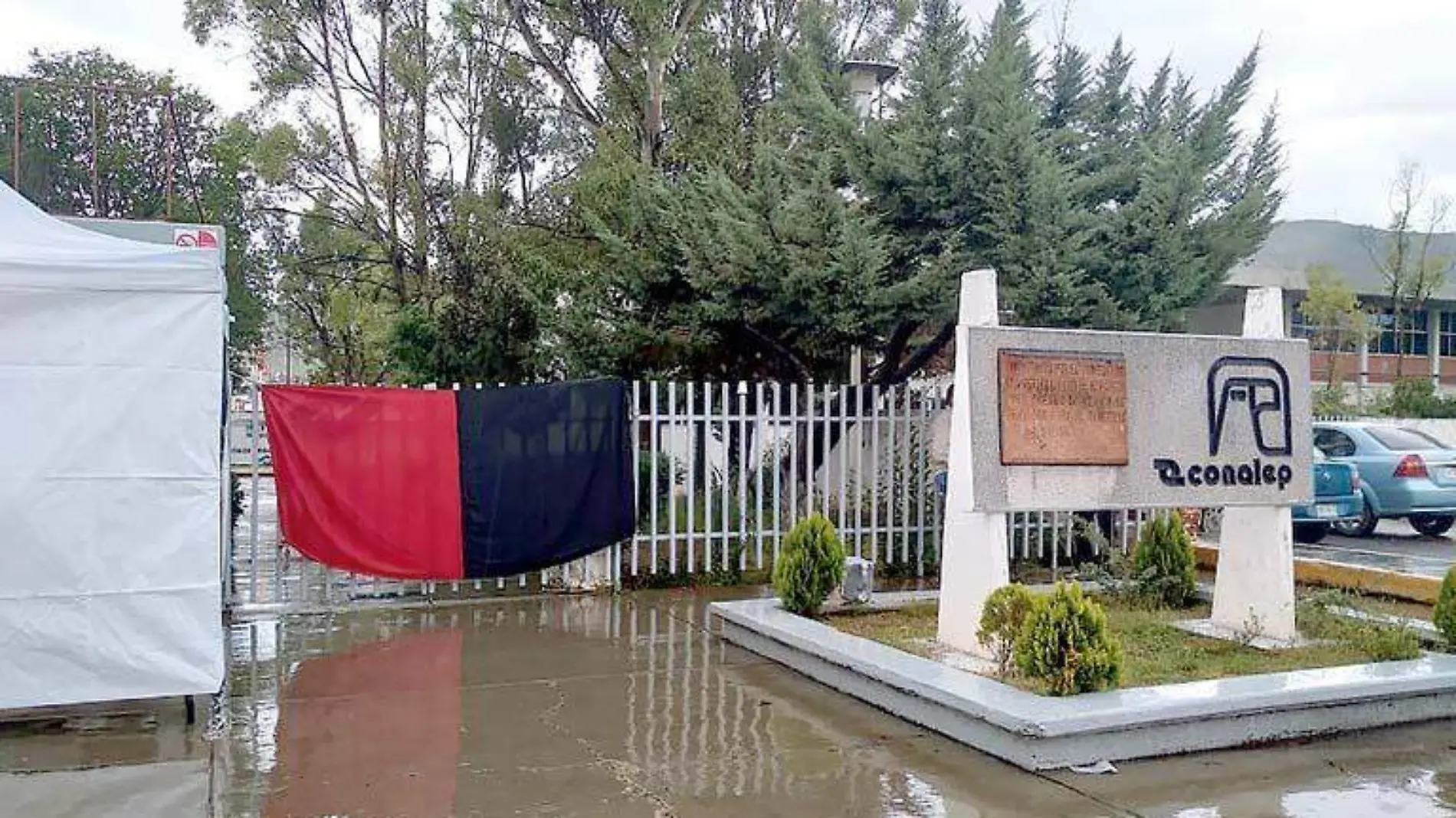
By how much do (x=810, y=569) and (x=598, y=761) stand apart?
2.77m

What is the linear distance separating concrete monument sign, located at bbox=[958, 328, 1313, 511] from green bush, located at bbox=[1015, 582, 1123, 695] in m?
0.93

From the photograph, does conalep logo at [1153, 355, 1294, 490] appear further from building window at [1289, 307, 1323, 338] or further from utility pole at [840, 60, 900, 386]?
building window at [1289, 307, 1323, 338]

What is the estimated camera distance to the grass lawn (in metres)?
6.58

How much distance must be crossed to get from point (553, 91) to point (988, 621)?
13.3 meters

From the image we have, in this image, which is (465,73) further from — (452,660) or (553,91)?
(452,660)

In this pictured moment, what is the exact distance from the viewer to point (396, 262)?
70.1ft

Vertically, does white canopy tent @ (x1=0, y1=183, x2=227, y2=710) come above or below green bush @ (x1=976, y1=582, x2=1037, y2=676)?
above

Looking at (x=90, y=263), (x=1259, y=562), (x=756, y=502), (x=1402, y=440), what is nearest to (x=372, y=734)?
(x=90, y=263)

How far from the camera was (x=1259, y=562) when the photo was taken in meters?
7.48

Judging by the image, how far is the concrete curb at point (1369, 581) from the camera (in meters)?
9.22

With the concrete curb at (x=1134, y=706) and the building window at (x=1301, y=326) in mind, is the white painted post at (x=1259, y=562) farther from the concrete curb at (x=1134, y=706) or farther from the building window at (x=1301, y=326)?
the building window at (x=1301, y=326)

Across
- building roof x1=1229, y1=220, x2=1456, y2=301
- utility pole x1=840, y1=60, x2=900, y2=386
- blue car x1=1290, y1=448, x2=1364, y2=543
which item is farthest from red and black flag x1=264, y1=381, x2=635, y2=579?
building roof x1=1229, y1=220, x2=1456, y2=301

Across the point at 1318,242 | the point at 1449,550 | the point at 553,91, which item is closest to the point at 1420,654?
the point at 1449,550

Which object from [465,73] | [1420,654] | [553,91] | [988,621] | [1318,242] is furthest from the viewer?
[1318,242]
